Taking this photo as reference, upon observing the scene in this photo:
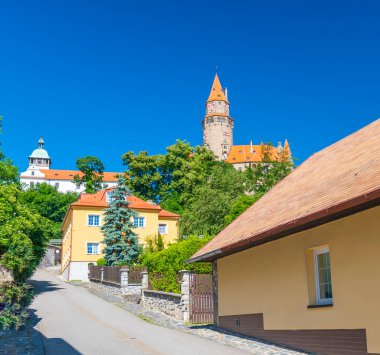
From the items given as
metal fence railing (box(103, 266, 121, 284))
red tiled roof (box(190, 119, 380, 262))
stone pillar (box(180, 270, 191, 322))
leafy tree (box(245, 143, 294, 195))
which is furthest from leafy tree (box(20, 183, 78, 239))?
red tiled roof (box(190, 119, 380, 262))

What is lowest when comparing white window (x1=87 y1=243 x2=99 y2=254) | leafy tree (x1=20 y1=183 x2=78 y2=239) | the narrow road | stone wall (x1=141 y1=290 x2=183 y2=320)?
the narrow road

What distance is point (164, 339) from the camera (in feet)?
42.9

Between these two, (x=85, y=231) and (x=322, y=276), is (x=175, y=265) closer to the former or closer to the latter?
(x=322, y=276)

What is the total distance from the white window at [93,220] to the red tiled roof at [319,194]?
3183 cm

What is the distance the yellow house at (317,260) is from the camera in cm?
860

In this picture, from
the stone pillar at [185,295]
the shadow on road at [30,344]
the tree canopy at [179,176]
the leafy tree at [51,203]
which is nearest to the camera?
the shadow on road at [30,344]

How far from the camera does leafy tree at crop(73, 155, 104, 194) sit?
9131 cm

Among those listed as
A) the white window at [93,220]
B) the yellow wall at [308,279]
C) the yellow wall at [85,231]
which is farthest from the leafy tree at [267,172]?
the yellow wall at [308,279]

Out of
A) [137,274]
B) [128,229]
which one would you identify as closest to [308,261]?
[137,274]

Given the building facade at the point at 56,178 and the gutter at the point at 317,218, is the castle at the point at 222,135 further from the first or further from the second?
the gutter at the point at 317,218

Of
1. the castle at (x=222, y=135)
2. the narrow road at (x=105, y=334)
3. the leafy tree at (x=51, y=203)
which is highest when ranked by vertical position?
the castle at (x=222, y=135)

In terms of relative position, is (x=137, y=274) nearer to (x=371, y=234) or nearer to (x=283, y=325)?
(x=283, y=325)

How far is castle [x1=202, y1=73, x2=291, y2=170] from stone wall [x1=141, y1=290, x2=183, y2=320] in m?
91.7

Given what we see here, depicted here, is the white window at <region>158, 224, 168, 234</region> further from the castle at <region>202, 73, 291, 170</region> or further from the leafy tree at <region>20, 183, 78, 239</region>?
the castle at <region>202, 73, 291, 170</region>
